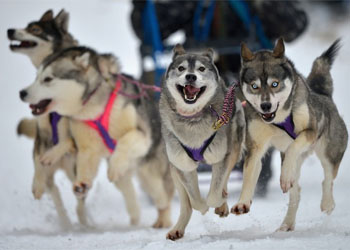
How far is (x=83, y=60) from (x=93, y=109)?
41cm

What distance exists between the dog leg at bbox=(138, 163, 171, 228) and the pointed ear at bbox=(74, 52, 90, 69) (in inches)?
44.2

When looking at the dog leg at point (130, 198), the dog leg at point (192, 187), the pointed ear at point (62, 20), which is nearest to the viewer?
the dog leg at point (192, 187)

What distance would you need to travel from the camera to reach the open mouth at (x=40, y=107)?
14.3 ft

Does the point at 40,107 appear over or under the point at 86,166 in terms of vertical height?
over

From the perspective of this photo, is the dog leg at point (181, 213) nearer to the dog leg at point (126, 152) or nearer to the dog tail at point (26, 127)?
the dog leg at point (126, 152)

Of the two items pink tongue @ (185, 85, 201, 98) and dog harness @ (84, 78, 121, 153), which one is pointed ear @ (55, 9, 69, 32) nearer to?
dog harness @ (84, 78, 121, 153)

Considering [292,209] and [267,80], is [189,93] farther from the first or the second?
[292,209]

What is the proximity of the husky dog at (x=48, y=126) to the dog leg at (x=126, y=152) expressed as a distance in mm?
455

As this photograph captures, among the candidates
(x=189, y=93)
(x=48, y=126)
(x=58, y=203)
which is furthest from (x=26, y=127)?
(x=189, y=93)

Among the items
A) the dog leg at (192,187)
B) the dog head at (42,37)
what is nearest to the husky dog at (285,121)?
the dog leg at (192,187)

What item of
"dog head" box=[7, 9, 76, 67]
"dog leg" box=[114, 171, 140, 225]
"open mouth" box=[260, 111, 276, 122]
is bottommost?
"dog leg" box=[114, 171, 140, 225]

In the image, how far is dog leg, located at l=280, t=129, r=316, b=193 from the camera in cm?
310

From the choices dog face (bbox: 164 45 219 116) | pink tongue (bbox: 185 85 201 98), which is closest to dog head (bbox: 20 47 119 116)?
dog face (bbox: 164 45 219 116)

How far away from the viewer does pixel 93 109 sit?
180 inches
